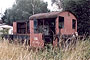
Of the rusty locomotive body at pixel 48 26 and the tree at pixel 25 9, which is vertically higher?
the tree at pixel 25 9

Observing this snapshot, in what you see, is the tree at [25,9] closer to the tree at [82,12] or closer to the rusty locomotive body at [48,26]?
the tree at [82,12]

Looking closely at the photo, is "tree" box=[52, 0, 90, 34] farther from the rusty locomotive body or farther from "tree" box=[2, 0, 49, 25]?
"tree" box=[2, 0, 49, 25]

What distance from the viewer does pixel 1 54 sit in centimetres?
310

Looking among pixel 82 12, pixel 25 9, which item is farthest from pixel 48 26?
pixel 25 9

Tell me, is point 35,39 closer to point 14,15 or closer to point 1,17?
point 14,15

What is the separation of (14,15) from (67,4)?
14.3m

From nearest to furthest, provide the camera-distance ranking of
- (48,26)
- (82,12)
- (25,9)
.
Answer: (48,26) → (82,12) → (25,9)

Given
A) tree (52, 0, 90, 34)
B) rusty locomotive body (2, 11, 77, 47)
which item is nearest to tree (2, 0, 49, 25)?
tree (52, 0, 90, 34)

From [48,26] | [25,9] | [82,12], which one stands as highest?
[25,9]

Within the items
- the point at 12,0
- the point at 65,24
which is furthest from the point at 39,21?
the point at 12,0

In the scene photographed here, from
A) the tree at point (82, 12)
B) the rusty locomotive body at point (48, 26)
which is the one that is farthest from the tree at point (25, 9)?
the rusty locomotive body at point (48, 26)

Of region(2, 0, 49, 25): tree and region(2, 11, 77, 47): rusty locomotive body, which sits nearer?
region(2, 11, 77, 47): rusty locomotive body

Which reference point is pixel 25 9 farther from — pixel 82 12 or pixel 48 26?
pixel 48 26

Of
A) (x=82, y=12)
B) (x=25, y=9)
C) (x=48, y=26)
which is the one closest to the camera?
(x=48, y=26)
